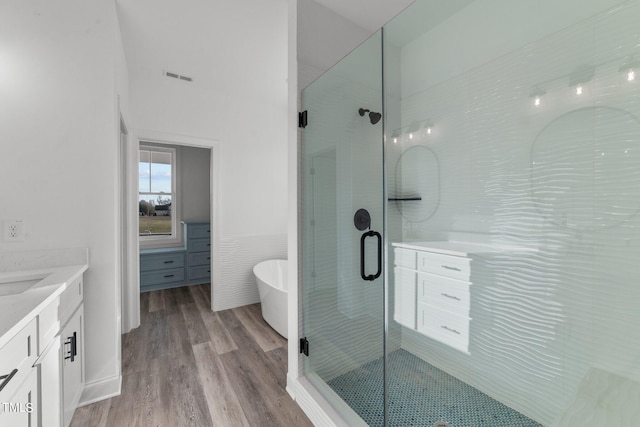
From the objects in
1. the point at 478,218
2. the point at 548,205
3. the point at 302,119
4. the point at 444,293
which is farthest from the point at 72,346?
the point at 548,205

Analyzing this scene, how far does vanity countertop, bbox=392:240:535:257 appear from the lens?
1489mm

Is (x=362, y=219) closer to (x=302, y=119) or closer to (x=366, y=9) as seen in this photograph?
(x=302, y=119)

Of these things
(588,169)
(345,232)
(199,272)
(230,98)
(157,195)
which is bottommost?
(199,272)

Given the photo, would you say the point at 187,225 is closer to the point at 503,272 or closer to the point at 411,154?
the point at 411,154

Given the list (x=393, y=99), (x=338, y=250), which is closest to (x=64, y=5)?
(x=393, y=99)

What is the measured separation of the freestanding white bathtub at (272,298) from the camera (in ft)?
8.71

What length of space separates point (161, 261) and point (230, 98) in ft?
8.76

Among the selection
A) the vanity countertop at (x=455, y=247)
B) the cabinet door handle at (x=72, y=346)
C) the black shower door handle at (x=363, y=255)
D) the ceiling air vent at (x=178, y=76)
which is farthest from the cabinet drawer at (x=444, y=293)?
the ceiling air vent at (x=178, y=76)

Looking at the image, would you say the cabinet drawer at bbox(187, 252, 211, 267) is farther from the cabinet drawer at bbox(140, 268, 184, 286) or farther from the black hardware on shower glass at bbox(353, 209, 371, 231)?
the black hardware on shower glass at bbox(353, 209, 371, 231)

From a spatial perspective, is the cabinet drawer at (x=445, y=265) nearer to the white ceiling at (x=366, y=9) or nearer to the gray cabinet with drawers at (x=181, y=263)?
the white ceiling at (x=366, y=9)

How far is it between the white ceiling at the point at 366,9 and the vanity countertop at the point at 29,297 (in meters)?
2.33

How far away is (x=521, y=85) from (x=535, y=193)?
0.56 m

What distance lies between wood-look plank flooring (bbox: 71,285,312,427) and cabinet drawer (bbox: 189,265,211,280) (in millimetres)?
1201

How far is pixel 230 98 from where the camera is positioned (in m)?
3.45
